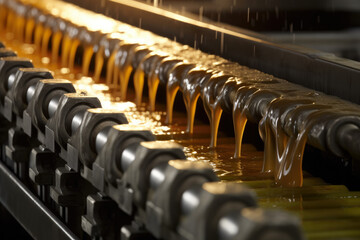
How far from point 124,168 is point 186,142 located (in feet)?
1.84

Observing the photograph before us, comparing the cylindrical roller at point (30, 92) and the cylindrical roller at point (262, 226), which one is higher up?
the cylindrical roller at point (262, 226)

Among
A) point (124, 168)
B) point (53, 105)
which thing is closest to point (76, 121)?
point (53, 105)

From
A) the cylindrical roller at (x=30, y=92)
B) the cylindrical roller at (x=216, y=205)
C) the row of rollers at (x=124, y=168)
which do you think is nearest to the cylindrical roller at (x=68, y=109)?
the row of rollers at (x=124, y=168)

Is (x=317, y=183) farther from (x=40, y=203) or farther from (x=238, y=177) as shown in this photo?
(x=40, y=203)

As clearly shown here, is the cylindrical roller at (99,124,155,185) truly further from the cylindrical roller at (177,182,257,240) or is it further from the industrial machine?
the cylindrical roller at (177,182,257,240)

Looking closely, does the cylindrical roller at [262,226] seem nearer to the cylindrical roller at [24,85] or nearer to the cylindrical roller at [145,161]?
the cylindrical roller at [145,161]

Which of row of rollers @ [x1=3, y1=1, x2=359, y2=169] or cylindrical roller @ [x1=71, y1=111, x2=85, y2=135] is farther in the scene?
cylindrical roller @ [x1=71, y1=111, x2=85, y2=135]

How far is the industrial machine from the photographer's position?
0.97 meters

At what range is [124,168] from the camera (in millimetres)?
1136

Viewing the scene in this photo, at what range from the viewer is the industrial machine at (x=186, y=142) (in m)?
0.97

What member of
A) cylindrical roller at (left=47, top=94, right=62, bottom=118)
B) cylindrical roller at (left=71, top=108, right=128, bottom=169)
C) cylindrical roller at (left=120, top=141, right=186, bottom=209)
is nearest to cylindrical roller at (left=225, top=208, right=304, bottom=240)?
cylindrical roller at (left=120, top=141, right=186, bottom=209)

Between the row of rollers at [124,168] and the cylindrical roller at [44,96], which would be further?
the cylindrical roller at [44,96]

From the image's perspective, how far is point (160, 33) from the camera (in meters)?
2.49

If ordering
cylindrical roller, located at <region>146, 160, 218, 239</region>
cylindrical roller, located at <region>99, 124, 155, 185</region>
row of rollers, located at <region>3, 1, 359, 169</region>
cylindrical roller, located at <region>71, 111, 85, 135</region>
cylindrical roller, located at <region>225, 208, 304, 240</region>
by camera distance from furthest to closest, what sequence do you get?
cylindrical roller, located at <region>71, 111, 85, 135</region>, row of rollers, located at <region>3, 1, 359, 169</region>, cylindrical roller, located at <region>99, 124, 155, 185</region>, cylindrical roller, located at <region>146, 160, 218, 239</region>, cylindrical roller, located at <region>225, 208, 304, 240</region>
